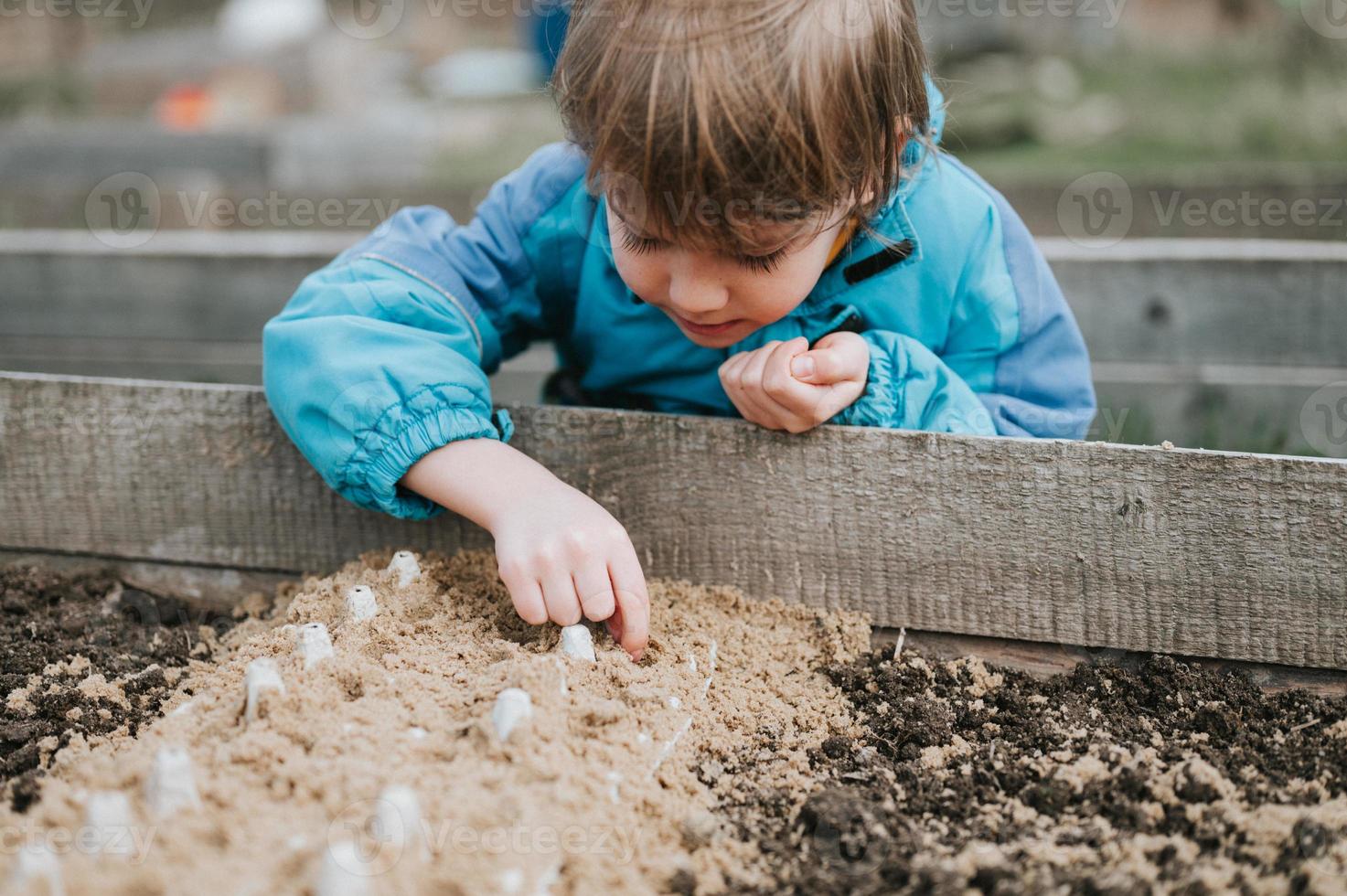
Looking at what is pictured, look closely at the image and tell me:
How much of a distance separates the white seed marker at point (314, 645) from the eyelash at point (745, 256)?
0.77 meters

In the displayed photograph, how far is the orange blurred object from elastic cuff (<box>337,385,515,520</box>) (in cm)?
865

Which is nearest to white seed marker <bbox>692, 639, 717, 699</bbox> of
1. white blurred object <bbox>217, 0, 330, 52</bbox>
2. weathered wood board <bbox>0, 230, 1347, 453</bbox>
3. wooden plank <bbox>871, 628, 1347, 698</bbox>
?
wooden plank <bbox>871, 628, 1347, 698</bbox>

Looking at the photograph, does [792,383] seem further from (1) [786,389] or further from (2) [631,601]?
(2) [631,601]

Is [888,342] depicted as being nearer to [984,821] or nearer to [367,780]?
[984,821]

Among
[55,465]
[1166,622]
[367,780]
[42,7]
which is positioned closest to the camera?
[367,780]

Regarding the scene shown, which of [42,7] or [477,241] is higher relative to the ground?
[477,241]

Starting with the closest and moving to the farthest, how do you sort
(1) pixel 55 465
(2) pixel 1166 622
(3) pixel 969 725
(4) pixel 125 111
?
(3) pixel 969 725, (2) pixel 1166 622, (1) pixel 55 465, (4) pixel 125 111

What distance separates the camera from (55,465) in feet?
7.66

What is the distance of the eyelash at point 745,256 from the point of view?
1789 millimetres

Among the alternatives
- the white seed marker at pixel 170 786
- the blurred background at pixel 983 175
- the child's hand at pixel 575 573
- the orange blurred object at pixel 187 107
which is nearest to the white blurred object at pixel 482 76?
the blurred background at pixel 983 175

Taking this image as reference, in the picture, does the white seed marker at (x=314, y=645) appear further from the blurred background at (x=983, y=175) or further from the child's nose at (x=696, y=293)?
the blurred background at (x=983, y=175)

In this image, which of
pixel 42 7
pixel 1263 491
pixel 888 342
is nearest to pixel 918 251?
pixel 888 342

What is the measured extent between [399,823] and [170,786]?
0.28 m

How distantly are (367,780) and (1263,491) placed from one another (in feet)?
4.65
